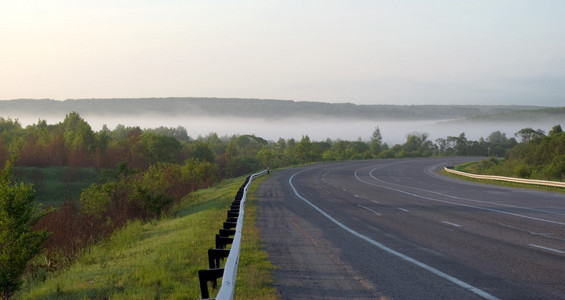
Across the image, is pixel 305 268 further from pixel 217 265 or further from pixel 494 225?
pixel 494 225

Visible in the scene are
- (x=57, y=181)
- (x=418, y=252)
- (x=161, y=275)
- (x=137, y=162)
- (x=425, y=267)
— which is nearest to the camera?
(x=161, y=275)

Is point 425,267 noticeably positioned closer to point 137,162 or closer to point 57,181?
point 57,181

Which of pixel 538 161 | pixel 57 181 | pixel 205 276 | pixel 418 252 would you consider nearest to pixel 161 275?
pixel 205 276

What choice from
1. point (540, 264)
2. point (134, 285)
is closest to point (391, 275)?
point (540, 264)

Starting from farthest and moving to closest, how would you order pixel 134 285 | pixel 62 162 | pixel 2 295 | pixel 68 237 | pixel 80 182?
pixel 62 162
pixel 80 182
pixel 68 237
pixel 2 295
pixel 134 285

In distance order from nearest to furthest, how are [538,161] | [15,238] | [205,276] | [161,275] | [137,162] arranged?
[205,276], [161,275], [15,238], [538,161], [137,162]

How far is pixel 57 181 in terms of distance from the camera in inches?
3740

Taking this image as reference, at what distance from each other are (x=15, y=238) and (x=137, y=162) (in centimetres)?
9405

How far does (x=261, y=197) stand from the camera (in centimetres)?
3078

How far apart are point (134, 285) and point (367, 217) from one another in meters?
11.6

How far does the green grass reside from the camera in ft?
277

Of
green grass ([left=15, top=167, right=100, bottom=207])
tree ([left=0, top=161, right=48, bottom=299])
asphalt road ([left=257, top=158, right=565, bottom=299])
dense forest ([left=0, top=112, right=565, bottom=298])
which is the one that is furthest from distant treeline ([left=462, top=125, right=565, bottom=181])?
green grass ([left=15, top=167, right=100, bottom=207])

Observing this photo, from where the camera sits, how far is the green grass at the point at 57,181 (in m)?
84.3

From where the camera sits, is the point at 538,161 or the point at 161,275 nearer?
the point at 161,275
